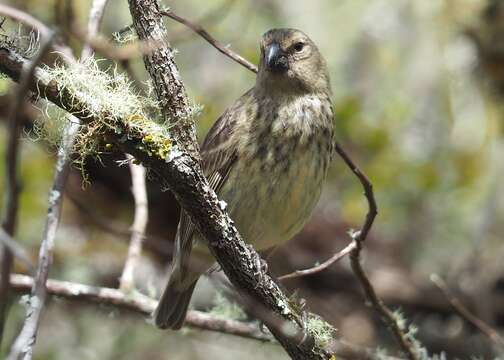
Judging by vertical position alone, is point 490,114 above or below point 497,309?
above

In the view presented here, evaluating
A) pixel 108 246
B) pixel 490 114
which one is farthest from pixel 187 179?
pixel 490 114

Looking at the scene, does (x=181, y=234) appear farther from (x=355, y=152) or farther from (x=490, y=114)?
(x=490, y=114)

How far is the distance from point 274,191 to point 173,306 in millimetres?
836

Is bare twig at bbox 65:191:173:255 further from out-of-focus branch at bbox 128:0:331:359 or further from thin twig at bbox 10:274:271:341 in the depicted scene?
out-of-focus branch at bbox 128:0:331:359

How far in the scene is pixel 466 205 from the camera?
21.0 ft

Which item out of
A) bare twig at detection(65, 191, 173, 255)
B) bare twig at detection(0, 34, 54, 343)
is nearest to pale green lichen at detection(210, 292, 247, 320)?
bare twig at detection(65, 191, 173, 255)

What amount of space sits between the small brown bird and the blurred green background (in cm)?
77

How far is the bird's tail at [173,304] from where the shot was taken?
4027 millimetres

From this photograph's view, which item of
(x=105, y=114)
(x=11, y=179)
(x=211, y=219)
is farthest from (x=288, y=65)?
(x=11, y=179)

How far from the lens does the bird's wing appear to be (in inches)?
149

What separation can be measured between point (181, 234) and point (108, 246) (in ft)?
5.88

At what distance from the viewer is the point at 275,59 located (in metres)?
3.95

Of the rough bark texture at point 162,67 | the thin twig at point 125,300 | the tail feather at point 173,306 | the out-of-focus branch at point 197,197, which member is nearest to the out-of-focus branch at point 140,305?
the thin twig at point 125,300

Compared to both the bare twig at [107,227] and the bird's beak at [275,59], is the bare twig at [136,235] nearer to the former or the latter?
the bare twig at [107,227]
